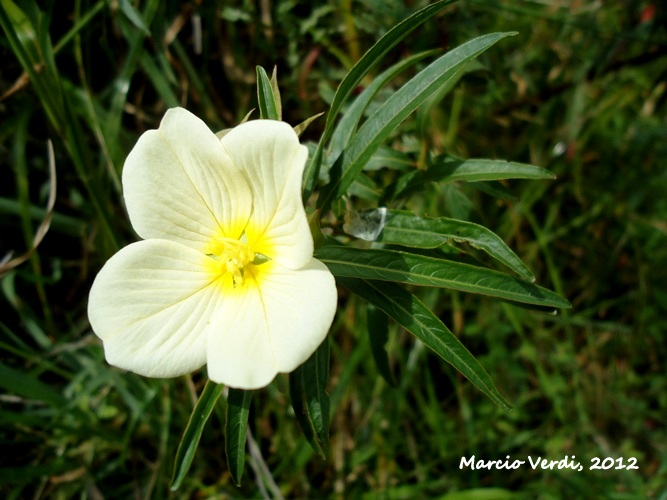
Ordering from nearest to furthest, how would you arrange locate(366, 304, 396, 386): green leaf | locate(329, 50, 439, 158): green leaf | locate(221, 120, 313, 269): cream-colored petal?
locate(221, 120, 313, 269): cream-colored petal → locate(329, 50, 439, 158): green leaf → locate(366, 304, 396, 386): green leaf

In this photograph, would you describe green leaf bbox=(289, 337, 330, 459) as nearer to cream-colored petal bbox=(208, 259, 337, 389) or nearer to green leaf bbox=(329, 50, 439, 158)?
cream-colored petal bbox=(208, 259, 337, 389)

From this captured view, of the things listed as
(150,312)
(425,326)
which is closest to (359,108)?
(425,326)

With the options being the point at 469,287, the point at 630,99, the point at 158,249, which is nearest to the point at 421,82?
the point at 469,287

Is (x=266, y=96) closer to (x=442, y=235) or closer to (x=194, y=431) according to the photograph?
(x=442, y=235)

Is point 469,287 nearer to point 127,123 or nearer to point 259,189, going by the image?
point 259,189

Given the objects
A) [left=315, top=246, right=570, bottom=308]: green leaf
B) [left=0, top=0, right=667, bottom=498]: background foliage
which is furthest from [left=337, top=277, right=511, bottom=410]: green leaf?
[left=0, top=0, right=667, bottom=498]: background foliage

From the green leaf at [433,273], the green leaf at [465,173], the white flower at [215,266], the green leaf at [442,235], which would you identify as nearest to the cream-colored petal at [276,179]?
the white flower at [215,266]
